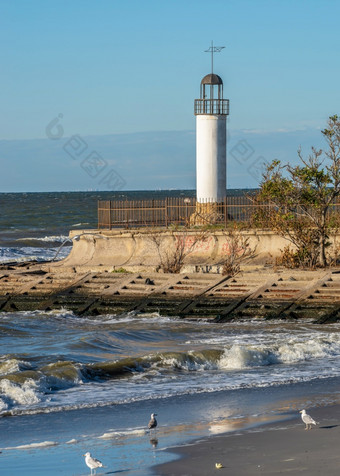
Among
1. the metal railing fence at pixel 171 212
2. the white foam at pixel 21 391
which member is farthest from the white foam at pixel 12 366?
the metal railing fence at pixel 171 212

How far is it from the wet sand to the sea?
266 mm

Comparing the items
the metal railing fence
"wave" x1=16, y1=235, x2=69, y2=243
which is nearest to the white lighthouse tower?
the metal railing fence

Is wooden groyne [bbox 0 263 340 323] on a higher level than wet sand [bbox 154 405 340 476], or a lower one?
higher

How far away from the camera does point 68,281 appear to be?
25953mm

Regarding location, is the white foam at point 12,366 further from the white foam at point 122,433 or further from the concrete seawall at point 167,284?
the concrete seawall at point 167,284

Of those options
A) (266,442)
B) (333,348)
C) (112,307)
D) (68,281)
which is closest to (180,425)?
(266,442)

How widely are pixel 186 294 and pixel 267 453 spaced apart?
13564 millimetres

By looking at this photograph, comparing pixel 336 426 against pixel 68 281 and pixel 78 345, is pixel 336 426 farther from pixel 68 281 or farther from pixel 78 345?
pixel 68 281

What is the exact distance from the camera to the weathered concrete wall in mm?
26688

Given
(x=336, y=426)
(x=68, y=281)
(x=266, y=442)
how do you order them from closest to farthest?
(x=266, y=442) < (x=336, y=426) < (x=68, y=281)

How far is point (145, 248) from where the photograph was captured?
28.0 meters

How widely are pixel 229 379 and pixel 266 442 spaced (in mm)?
4634

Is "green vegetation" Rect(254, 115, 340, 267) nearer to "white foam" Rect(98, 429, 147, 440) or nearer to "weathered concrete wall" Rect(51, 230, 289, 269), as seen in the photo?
"weathered concrete wall" Rect(51, 230, 289, 269)

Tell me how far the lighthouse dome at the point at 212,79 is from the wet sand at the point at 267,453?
75.4 feet
